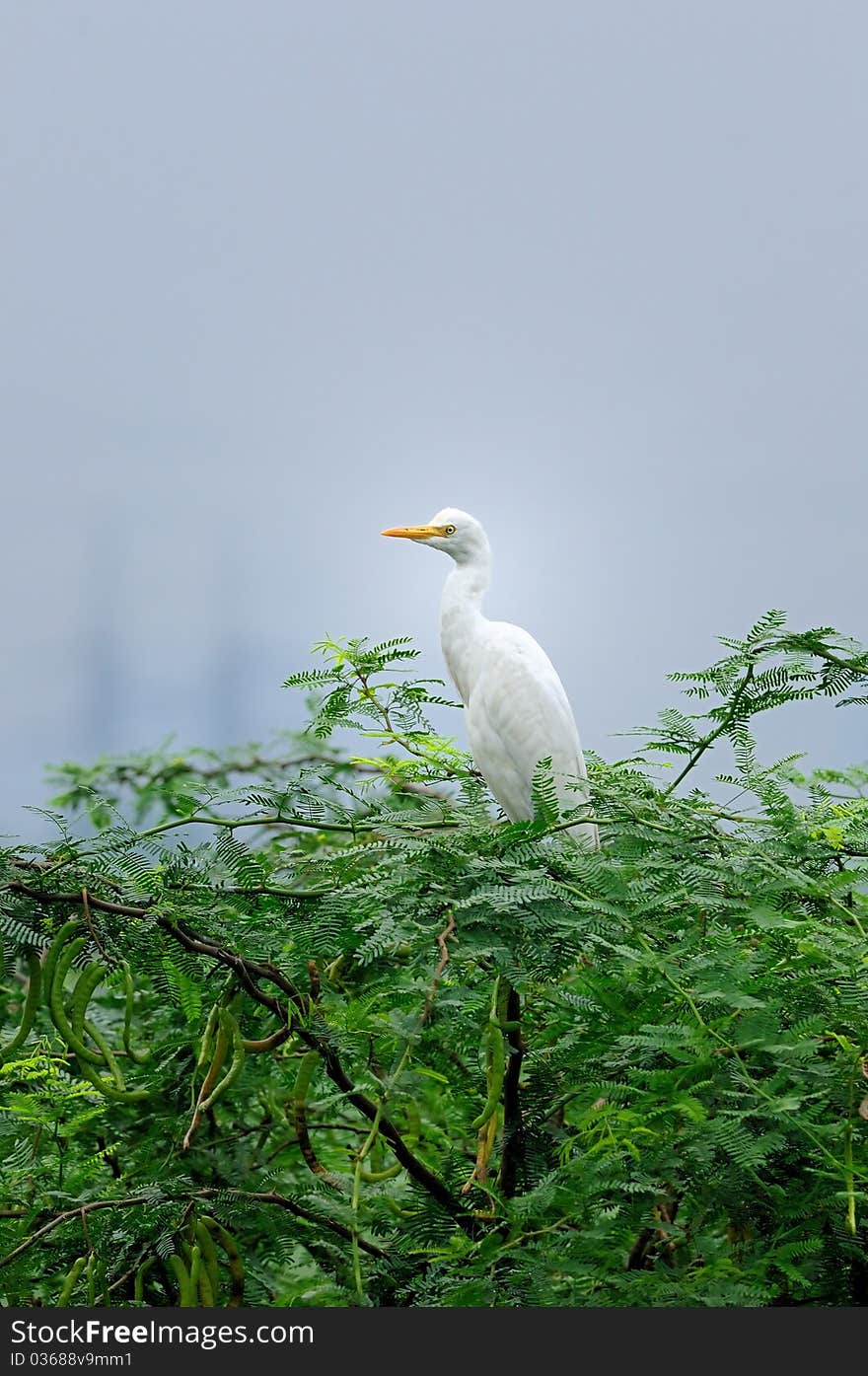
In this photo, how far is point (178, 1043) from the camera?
130cm

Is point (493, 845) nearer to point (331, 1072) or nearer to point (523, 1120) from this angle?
point (331, 1072)

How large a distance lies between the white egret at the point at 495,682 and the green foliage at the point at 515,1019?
2.76ft

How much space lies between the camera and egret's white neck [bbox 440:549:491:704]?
89.6 inches

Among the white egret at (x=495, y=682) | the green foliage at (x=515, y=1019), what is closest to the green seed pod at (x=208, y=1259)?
the green foliage at (x=515, y=1019)

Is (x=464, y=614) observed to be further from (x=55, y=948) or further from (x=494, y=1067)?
(x=55, y=948)

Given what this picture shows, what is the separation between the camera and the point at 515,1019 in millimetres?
1135

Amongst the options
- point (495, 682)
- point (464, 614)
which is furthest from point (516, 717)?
point (464, 614)

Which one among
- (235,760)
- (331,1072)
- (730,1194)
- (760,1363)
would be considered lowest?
(760,1363)

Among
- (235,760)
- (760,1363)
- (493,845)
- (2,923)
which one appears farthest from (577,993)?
(235,760)

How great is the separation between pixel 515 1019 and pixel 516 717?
1.03 metres

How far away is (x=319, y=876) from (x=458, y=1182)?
39 cm

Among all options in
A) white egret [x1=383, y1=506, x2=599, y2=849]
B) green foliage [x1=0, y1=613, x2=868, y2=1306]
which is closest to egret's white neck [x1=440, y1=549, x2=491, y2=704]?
white egret [x1=383, y1=506, x2=599, y2=849]

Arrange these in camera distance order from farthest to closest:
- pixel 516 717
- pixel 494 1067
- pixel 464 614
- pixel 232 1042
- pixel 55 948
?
1. pixel 464 614
2. pixel 516 717
3. pixel 494 1067
4. pixel 232 1042
5. pixel 55 948

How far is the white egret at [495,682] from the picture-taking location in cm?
211
